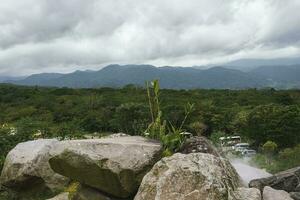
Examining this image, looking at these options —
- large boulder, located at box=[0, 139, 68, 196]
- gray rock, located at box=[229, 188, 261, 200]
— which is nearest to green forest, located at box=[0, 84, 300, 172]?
large boulder, located at box=[0, 139, 68, 196]

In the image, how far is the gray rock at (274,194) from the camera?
32.7ft

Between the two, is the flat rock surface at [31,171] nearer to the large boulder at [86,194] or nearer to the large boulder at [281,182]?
the large boulder at [86,194]

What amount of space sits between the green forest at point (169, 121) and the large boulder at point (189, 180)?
3.99 metres

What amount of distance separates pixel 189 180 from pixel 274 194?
2.58 meters

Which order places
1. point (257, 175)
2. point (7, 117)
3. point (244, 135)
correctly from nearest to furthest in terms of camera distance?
Answer: point (257, 175)
point (244, 135)
point (7, 117)

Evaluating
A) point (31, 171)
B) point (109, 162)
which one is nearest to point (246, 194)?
point (109, 162)

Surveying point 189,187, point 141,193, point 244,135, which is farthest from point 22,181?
point 244,135

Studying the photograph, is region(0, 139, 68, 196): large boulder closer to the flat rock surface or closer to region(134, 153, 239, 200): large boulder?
the flat rock surface

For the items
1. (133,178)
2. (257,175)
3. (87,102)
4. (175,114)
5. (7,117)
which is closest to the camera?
(133,178)

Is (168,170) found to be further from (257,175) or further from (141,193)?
(257,175)

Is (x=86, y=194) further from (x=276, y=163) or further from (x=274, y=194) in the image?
(x=276, y=163)

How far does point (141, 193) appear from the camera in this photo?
9.11 metres

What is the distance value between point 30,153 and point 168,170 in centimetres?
570

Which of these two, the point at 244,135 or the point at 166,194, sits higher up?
the point at 166,194
